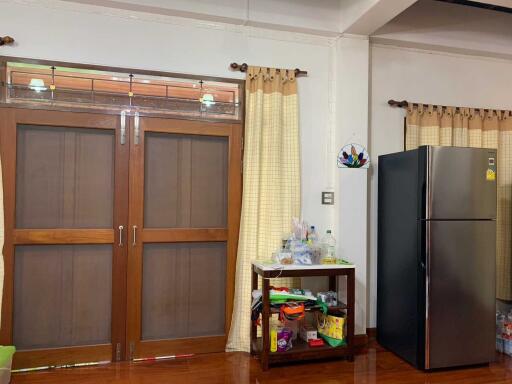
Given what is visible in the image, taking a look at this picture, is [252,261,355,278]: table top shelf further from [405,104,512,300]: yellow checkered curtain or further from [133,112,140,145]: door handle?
[405,104,512,300]: yellow checkered curtain

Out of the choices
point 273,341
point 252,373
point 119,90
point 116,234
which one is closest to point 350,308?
point 273,341

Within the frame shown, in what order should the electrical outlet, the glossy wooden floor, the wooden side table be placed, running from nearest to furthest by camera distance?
the glossy wooden floor → the wooden side table → the electrical outlet

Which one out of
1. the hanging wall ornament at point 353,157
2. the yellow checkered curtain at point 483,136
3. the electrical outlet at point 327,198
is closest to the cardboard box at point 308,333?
the electrical outlet at point 327,198

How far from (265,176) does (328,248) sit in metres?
0.81

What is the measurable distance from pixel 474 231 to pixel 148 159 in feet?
8.46

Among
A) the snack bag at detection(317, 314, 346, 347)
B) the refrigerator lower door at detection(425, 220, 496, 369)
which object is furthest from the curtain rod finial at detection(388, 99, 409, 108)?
the snack bag at detection(317, 314, 346, 347)

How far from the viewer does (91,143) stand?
117 inches

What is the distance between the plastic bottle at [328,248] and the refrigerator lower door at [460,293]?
2.38 ft

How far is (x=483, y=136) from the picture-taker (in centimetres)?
379

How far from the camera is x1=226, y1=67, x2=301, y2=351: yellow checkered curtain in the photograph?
3.14 meters

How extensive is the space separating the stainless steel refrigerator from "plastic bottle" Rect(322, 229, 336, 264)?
1.88ft

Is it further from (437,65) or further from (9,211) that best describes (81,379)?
(437,65)

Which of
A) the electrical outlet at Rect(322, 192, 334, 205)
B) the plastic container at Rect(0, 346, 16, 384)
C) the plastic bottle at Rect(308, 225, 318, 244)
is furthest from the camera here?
the electrical outlet at Rect(322, 192, 334, 205)

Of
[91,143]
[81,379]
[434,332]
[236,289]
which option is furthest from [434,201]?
[81,379]
